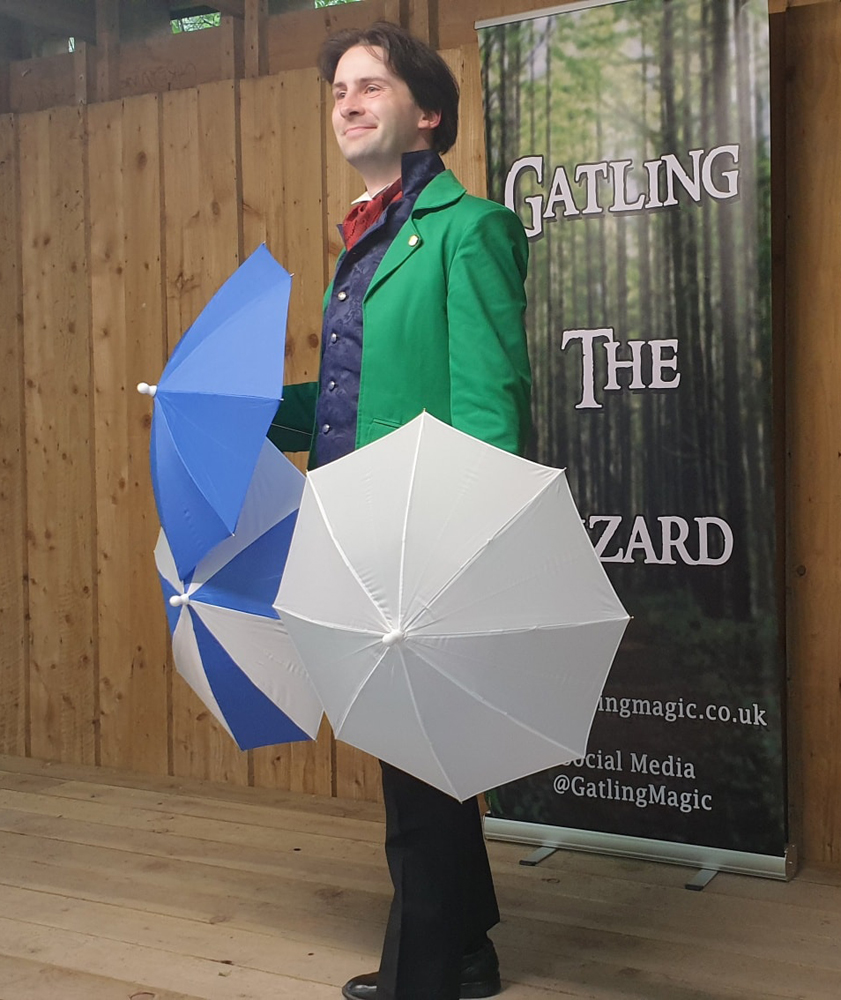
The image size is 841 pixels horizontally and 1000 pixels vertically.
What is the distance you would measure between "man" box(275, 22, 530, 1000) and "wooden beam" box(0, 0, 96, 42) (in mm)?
1991

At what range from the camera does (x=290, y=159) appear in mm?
3613

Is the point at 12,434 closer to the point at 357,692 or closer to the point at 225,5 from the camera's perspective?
the point at 225,5

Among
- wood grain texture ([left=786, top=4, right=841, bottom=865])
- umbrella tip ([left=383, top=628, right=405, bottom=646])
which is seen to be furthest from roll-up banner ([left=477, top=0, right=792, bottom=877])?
umbrella tip ([left=383, top=628, right=405, bottom=646])

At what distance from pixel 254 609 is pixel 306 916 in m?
0.89

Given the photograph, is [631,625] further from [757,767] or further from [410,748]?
[410,748]

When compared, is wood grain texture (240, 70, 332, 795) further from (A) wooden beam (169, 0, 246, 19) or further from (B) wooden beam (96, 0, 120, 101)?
(B) wooden beam (96, 0, 120, 101)

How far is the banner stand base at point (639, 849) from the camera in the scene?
9.43 ft

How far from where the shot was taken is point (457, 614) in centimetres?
170

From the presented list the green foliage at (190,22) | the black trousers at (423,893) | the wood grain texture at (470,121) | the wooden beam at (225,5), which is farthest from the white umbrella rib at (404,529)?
the green foliage at (190,22)

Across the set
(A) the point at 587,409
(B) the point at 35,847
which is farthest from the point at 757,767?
(B) the point at 35,847

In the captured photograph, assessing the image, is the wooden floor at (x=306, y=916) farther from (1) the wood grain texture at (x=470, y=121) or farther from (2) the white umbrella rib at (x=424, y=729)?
(1) the wood grain texture at (x=470, y=121)

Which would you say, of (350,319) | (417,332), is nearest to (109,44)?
(350,319)

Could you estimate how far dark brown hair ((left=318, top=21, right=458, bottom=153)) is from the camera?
2.18 meters

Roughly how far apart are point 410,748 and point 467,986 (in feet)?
2.40
